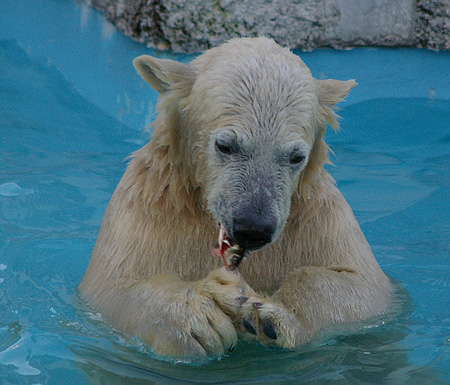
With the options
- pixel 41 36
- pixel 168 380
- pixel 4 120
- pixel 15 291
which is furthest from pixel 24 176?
pixel 168 380

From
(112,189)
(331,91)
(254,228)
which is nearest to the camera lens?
(254,228)

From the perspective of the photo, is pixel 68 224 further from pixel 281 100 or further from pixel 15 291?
pixel 281 100

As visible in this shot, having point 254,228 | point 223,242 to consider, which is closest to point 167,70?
point 223,242

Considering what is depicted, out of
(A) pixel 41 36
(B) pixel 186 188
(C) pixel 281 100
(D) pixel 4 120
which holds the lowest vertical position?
(D) pixel 4 120

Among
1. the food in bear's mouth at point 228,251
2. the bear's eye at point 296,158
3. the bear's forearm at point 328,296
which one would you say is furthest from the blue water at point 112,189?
the bear's eye at point 296,158

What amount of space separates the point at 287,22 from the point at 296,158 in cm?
487

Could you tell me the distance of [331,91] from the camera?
3676mm

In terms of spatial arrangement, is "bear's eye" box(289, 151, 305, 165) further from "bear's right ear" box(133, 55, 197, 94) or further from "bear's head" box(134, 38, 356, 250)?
"bear's right ear" box(133, 55, 197, 94)

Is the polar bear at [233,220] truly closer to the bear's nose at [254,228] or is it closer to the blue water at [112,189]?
the bear's nose at [254,228]

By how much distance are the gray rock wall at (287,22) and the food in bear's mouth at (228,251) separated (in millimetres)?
4586

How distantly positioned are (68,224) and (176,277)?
2.37 m

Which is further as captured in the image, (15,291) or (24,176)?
(24,176)

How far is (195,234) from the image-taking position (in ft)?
11.9

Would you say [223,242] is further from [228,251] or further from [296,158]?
[296,158]
